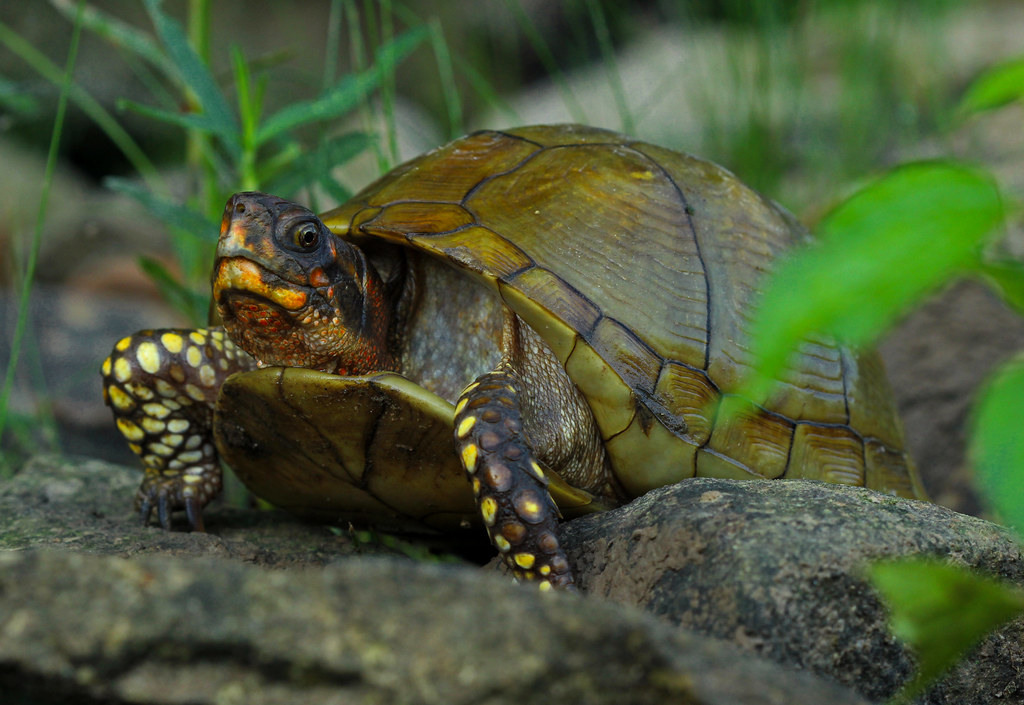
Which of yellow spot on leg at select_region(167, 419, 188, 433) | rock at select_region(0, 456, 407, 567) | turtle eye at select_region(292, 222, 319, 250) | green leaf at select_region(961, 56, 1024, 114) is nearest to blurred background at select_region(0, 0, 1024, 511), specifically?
green leaf at select_region(961, 56, 1024, 114)

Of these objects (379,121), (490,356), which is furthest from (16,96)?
(379,121)

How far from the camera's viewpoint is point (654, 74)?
6.88 meters

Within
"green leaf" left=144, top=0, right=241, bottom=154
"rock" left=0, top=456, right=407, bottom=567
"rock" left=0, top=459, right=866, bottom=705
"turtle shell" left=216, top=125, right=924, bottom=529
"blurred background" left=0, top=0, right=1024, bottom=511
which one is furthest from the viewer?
"blurred background" left=0, top=0, right=1024, bottom=511

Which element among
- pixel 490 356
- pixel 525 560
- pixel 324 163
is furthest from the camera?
pixel 324 163

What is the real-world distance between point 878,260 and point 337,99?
6.58ft

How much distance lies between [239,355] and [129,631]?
4.22 feet

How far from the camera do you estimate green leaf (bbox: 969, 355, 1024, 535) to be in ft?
1.78

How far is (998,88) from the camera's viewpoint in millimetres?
605

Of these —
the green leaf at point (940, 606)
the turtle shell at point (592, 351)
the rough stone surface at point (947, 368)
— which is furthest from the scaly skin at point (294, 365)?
the rough stone surface at point (947, 368)

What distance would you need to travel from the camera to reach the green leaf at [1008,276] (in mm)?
598

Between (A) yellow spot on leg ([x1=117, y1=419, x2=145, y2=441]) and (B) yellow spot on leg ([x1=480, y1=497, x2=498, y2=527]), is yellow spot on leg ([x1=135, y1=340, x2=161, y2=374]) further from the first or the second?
(B) yellow spot on leg ([x1=480, y1=497, x2=498, y2=527])

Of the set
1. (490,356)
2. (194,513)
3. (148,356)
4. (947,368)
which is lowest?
(947,368)

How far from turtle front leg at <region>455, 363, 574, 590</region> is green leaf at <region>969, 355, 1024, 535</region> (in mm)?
935

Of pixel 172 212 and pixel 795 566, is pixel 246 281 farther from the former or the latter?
A: pixel 795 566
